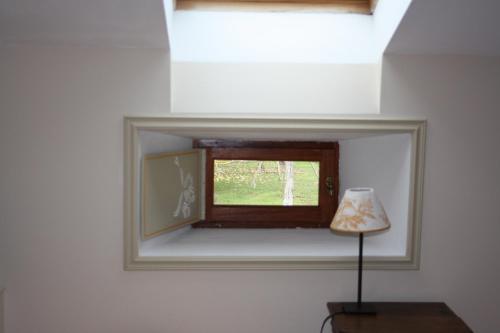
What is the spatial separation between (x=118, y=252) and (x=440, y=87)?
1.65 m

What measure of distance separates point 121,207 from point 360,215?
105 centimetres

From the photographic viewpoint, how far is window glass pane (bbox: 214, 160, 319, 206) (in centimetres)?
227

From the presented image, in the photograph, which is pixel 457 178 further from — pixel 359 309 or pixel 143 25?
pixel 143 25

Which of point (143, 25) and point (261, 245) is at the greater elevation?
point (143, 25)

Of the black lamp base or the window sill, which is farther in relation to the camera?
the window sill

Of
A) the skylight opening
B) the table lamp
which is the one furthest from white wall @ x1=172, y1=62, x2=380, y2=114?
the table lamp

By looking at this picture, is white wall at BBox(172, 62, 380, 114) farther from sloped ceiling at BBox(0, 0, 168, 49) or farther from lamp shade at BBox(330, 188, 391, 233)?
lamp shade at BBox(330, 188, 391, 233)

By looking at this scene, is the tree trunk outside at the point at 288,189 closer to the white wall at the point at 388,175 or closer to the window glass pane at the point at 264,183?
the window glass pane at the point at 264,183

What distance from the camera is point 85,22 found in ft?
4.69

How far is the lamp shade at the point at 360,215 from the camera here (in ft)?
4.73

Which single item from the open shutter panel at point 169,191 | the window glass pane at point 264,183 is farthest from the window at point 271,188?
the open shutter panel at point 169,191

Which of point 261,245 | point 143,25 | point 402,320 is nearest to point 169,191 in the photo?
point 261,245

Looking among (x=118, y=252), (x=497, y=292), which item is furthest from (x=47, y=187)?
(x=497, y=292)

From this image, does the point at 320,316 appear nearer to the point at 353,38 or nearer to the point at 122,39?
the point at 353,38
